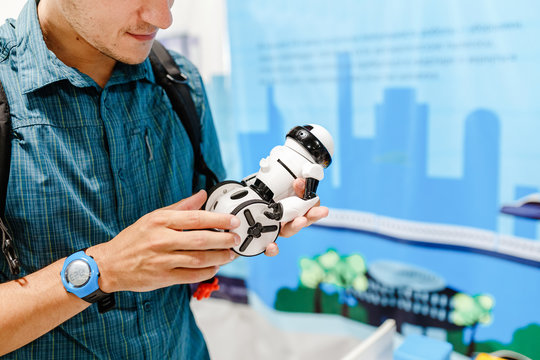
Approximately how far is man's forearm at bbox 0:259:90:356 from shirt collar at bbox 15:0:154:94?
314mm

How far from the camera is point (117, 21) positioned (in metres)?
0.78

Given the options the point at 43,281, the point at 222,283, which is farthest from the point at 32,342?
the point at 222,283

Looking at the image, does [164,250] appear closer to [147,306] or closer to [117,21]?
[147,306]

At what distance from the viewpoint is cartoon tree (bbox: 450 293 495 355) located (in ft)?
4.85

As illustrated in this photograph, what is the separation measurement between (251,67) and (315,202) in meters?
1.19

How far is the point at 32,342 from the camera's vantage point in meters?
0.76

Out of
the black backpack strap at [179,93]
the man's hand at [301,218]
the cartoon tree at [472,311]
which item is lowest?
the cartoon tree at [472,311]

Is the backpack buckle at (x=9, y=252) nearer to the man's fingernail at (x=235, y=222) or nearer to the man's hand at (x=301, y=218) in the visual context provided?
the man's fingernail at (x=235, y=222)

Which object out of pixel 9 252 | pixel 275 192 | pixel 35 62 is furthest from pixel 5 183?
pixel 275 192

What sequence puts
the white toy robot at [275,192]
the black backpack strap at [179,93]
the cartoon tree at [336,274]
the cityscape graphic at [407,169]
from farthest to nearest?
the cartoon tree at [336,274] → the cityscape graphic at [407,169] → the black backpack strap at [179,93] → the white toy robot at [275,192]

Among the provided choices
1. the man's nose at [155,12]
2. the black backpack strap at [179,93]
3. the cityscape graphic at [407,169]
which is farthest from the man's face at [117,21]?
the cityscape graphic at [407,169]

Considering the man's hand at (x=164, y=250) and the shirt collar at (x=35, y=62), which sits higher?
the shirt collar at (x=35, y=62)

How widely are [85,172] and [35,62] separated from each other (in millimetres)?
210

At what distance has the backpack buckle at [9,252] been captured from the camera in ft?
2.25
